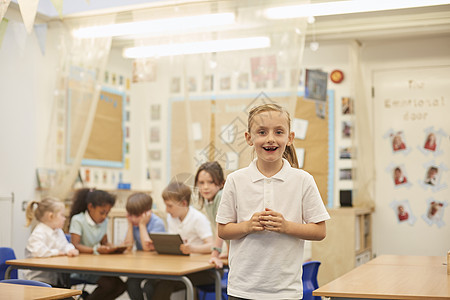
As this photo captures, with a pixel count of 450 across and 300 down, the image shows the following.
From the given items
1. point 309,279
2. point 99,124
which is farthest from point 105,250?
point 99,124

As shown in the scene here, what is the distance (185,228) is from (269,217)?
Answer: 2.27 m

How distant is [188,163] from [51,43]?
1939mm

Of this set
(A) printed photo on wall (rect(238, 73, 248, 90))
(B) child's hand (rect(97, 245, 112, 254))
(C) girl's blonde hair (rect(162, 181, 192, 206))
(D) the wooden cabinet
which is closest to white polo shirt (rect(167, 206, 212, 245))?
(C) girl's blonde hair (rect(162, 181, 192, 206))

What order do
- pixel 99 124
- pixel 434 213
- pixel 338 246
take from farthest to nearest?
1. pixel 99 124
2. pixel 434 213
3. pixel 338 246

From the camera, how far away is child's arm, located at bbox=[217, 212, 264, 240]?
193cm

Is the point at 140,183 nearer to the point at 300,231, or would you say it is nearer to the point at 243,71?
the point at 243,71

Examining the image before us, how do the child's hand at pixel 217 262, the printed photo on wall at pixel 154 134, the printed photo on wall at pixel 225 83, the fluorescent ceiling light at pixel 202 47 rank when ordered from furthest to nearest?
1. the printed photo on wall at pixel 154 134
2. the printed photo on wall at pixel 225 83
3. the fluorescent ceiling light at pixel 202 47
4. the child's hand at pixel 217 262

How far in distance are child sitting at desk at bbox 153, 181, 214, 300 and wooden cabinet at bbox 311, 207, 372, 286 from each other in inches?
60.5

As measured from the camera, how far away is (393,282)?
2.42 metres

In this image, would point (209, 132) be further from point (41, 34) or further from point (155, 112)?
point (41, 34)

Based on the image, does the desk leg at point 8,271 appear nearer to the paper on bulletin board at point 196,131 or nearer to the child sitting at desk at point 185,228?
the child sitting at desk at point 185,228

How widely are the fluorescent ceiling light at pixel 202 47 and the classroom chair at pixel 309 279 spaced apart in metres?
1.92

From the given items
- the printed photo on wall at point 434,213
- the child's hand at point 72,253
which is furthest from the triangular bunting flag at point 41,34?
the printed photo on wall at point 434,213

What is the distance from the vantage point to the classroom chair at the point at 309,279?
3.02 m
